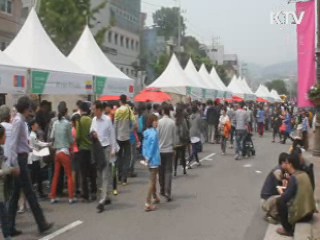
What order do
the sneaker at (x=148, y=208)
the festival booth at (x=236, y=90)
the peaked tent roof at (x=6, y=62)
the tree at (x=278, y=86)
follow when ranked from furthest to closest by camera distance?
the tree at (x=278, y=86)
the festival booth at (x=236, y=90)
the peaked tent roof at (x=6, y=62)
the sneaker at (x=148, y=208)

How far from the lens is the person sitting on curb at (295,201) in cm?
688

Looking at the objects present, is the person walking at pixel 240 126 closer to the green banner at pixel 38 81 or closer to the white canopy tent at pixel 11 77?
the green banner at pixel 38 81

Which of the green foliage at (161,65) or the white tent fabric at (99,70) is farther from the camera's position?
the green foliage at (161,65)

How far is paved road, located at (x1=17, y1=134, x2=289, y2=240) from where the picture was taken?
7.12 metres

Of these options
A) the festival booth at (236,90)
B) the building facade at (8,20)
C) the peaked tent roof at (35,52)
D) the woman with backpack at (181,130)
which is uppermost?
the building facade at (8,20)

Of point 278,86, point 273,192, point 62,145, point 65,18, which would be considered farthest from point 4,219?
point 278,86

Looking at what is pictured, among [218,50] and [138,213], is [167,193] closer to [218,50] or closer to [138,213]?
[138,213]

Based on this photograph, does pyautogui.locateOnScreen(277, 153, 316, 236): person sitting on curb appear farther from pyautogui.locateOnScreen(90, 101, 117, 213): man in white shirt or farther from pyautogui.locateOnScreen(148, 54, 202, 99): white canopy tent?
pyautogui.locateOnScreen(148, 54, 202, 99): white canopy tent

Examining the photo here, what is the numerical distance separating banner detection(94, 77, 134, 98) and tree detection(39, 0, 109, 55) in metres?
14.2

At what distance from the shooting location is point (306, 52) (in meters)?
11.4

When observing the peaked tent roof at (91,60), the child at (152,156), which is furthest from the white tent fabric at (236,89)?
the child at (152,156)

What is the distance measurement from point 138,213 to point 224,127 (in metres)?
9.32

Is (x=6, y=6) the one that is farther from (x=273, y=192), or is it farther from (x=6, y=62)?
(x=273, y=192)

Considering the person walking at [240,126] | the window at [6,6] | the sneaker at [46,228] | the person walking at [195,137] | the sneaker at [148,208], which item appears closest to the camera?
the sneaker at [46,228]
